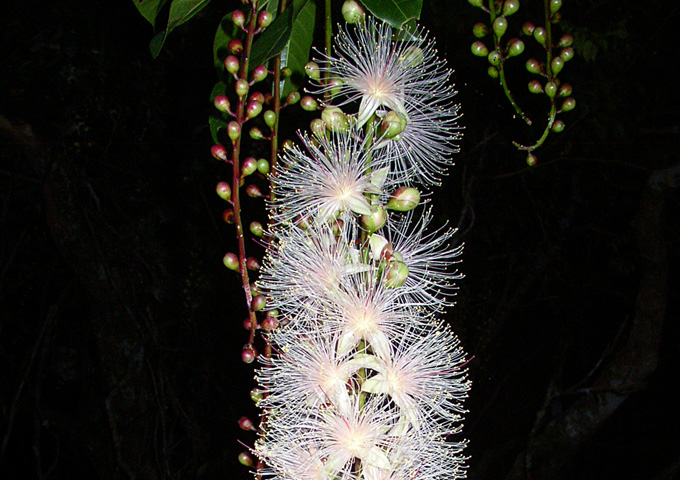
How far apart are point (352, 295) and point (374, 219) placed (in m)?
0.08

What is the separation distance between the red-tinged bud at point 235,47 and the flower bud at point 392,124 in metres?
0.14

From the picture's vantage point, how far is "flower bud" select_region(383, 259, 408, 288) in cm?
52

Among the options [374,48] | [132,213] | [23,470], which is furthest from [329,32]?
[23,470]

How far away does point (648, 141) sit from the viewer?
2.22 meters

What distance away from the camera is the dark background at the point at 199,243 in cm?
154

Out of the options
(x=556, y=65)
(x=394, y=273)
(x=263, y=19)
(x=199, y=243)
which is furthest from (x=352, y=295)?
(x=199, y=243)

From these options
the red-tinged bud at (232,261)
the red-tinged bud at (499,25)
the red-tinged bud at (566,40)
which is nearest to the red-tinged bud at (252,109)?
the red-tinged bud at (232,261)

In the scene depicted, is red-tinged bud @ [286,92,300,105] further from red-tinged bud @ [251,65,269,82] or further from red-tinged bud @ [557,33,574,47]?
red-tinged bud @ [557,33,574,47]

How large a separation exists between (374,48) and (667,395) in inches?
108

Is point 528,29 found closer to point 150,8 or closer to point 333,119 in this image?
point 333,119

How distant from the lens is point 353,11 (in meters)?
0.55

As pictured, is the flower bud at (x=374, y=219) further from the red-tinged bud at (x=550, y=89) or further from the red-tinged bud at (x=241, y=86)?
the red-tinged bud at (x=550, y=89)

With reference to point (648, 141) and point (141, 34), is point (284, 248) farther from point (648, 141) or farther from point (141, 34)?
point (648, 141)

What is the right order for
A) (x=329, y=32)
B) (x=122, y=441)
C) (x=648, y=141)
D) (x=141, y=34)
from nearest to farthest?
1. (x=329, y=32)
2. (x=141, y=34)
3. (x=122, y=441)
4. (x=648, y=141)
